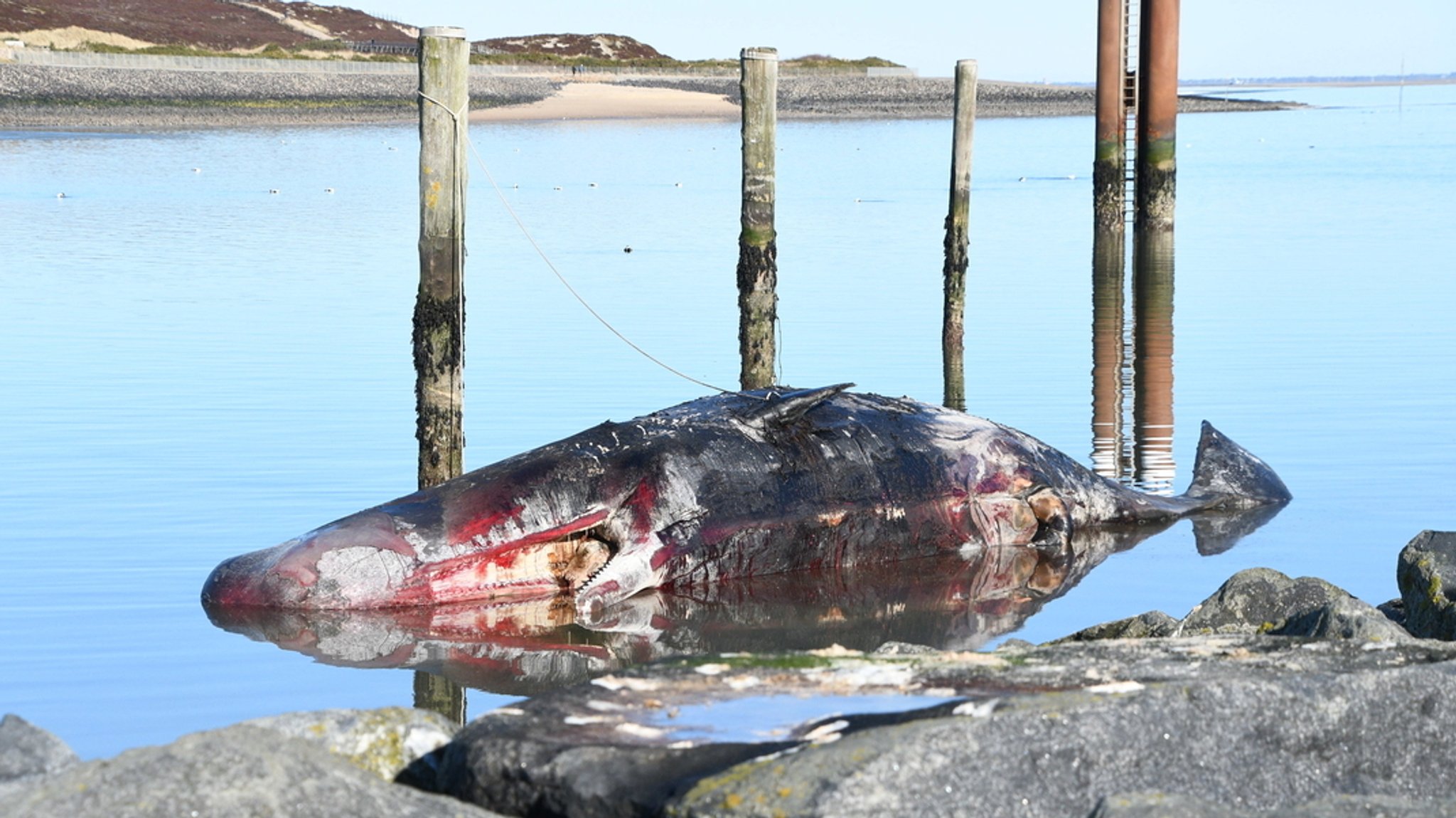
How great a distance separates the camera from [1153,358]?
14.6m

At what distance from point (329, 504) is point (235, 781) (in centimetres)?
588

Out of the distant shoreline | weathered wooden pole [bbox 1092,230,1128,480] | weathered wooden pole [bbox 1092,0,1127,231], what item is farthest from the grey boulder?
the distant shoreline

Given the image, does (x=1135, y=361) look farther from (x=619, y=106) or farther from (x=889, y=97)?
(x=889, y=97)

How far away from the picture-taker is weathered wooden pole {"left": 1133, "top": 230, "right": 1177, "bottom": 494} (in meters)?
10.8

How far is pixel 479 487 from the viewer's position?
25.3 feet

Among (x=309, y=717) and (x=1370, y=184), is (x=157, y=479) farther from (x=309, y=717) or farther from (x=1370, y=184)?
(x=1370, y=184)

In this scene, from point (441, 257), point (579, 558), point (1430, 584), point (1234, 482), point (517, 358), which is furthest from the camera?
point (517, 358)

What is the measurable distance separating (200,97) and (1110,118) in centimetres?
4506

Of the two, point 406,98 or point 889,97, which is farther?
point 889,97

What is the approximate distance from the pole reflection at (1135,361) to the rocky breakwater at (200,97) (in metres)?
39.0

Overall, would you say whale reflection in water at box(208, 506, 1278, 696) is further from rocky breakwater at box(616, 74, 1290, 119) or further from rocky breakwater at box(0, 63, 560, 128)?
rocky breakwater at box(616, 74, 1290, 119)

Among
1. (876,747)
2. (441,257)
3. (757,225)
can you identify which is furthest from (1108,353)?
(876,747)

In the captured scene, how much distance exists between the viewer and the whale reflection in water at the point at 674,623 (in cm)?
699

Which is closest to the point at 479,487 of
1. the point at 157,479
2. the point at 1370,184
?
the point at 157,479
